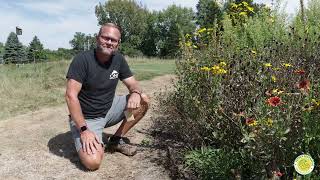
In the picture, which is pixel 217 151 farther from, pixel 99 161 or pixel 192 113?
pixel 99 161

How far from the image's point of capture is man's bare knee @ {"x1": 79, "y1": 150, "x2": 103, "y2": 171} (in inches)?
174

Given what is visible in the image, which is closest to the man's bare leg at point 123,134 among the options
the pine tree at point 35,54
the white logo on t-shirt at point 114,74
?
the white logo on t-shirt at point 114,74

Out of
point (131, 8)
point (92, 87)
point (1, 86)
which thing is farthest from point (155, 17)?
point (92, 87)

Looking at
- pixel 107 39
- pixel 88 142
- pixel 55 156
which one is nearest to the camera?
pixel 88 142

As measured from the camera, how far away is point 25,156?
16.1 ft

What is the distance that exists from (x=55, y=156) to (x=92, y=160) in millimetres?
663

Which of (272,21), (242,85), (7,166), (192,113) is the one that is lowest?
(7,166)

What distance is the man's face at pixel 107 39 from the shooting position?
4762 mm

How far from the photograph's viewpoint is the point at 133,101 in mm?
4945

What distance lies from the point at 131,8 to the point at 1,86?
59.3 metres

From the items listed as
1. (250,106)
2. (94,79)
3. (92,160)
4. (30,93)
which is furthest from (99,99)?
(30,93)

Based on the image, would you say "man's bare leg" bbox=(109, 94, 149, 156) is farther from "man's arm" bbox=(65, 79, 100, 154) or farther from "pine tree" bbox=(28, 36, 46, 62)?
"pine tree" bbox=(28, 36, 46, 62)

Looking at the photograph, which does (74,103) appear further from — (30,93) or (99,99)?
(30,93)

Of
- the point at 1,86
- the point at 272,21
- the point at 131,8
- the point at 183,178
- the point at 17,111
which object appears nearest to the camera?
the point at 183,178
